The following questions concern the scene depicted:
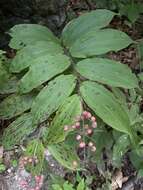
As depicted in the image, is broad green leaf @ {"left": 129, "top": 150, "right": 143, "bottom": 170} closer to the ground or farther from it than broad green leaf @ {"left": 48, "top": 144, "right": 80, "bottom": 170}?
closer to the ground

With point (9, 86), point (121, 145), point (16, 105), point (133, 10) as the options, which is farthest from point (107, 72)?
point (133, 10)

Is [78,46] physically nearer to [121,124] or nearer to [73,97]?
[73,97]

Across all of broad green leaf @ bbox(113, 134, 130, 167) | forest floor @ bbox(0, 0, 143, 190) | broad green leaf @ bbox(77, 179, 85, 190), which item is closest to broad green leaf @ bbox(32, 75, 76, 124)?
broad green leaf @ bbox(113, 134, 130, 167)

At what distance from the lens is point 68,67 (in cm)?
166

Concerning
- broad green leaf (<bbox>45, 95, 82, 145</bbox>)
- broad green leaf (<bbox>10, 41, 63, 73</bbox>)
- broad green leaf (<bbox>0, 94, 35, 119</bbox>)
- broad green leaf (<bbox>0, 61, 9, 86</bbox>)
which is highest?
broad green leaf (<bbox>10, 41, 63, 73</bbox>)

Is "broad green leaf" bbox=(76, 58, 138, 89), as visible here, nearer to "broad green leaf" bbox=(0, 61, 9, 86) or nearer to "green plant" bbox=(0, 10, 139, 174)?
"green plant" bbox=(0, 10, 139, 174)

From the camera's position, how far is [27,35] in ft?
6.17

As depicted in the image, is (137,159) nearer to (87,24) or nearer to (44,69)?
(87,24)

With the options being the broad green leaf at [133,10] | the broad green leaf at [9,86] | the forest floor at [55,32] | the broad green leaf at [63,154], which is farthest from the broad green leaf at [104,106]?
the broad green leaf at [133,10]

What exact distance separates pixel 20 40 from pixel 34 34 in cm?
7

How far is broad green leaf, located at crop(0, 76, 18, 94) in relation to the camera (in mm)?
1917

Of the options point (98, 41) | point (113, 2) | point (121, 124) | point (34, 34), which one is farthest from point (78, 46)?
point (113, 2)

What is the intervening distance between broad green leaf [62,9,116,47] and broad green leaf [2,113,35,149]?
416mm

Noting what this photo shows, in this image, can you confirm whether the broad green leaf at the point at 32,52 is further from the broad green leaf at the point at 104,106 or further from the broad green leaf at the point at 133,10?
the broad green leaf at the point at 133,10
